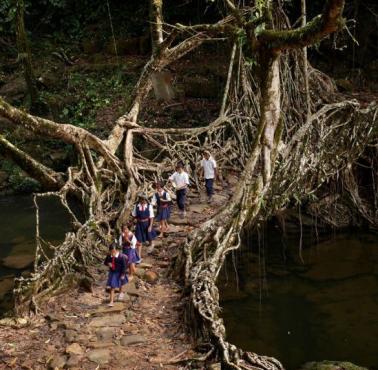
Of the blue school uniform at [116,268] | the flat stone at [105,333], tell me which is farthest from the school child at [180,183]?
the flat stone at [105,333]

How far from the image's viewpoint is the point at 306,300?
10.8m

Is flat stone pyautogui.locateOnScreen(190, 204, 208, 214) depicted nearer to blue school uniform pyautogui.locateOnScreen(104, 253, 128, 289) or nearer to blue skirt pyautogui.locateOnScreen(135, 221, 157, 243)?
blue skirt pyautogui.locateOnScreen(135, 221, 157, 243)

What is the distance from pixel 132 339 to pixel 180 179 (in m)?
4.46

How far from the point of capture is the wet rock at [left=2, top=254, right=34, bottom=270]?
41.9ft

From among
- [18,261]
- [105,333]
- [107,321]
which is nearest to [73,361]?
[105,333]

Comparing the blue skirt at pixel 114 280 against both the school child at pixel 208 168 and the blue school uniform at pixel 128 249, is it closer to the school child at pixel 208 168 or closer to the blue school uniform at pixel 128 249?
the blue school uniform at pixel 128 249

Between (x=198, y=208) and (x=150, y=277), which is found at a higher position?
(x=198, y=208)

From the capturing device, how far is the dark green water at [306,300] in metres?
9.24

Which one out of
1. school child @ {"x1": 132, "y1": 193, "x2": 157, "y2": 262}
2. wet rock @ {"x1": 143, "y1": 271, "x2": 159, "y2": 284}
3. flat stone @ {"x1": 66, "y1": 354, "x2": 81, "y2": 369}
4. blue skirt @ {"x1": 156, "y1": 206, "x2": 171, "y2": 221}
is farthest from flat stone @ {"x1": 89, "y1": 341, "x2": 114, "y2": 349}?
blue skirt @ {"x1": 156, "y1": 206, "x2": 171, "y2": 221}

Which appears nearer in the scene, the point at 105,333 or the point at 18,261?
the point at 105,333

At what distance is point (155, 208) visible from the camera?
38.1 ft

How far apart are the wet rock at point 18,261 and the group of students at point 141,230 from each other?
12.4ft

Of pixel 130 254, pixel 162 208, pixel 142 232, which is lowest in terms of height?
pixel 130 254

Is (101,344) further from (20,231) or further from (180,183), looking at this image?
(20,231)
